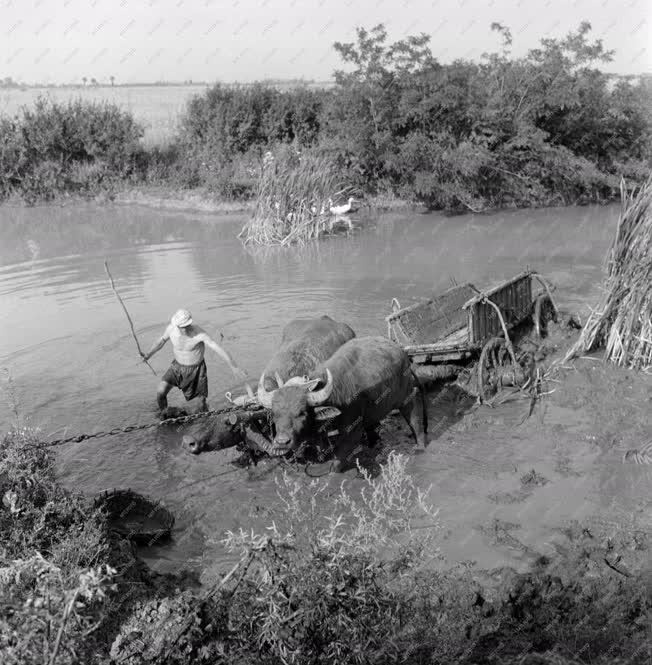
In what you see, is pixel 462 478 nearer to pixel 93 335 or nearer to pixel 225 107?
pixel 93 335

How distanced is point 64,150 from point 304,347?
23567 millimetres

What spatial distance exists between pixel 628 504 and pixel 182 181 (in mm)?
24037

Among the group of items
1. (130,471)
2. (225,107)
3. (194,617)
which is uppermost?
(225,107)

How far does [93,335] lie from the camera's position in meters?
12.8

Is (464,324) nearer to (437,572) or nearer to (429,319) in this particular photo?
(429,319)

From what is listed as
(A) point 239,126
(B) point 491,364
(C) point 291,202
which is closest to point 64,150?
(A) point 239,126

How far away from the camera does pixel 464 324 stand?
35.4 ft

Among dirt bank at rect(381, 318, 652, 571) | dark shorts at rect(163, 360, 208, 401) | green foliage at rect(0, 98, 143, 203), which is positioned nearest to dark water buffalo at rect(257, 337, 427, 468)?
dirt bank at rect(381, 318, 652, 571)

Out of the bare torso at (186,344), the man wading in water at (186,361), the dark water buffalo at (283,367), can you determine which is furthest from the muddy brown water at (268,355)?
the bare torso at (186,344)

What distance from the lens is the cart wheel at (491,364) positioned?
9.16 meters

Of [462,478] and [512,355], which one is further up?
[512,355]

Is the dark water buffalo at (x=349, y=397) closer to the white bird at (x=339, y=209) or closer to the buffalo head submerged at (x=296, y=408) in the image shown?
the buffalo head submerged at (x=296, y=408)

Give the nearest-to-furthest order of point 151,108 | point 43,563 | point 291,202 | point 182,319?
point 43,563
point 182,319
point 291,202
point 151,108

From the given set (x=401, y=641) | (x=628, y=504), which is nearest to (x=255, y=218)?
(x=628, y=504)
